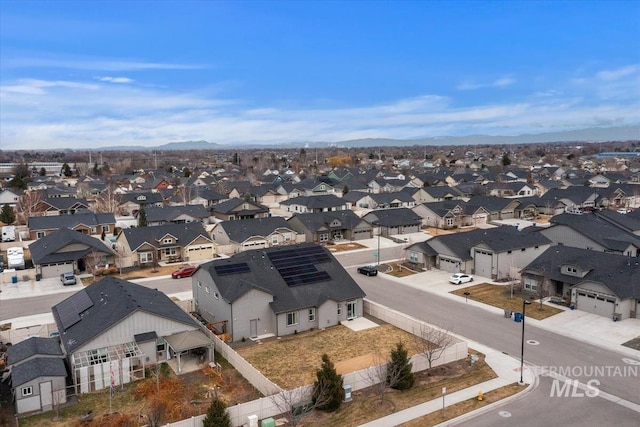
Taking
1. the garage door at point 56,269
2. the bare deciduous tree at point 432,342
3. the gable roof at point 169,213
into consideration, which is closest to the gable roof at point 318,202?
the gable roof at point 169,213

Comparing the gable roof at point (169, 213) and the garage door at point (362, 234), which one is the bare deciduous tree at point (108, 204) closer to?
the gable roof at point (169, 213)

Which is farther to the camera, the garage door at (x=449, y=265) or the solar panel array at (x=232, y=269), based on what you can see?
the garage door at (x=449, y=265)

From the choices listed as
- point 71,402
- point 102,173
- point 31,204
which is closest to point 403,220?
point 71,402

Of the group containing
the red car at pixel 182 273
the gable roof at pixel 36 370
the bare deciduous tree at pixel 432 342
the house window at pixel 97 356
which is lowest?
the red car at pixel 182 273

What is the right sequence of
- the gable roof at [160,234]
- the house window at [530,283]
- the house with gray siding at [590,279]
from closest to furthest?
the house with gray siding at [590,279], the house window at [530,283], the gable roof at [160,234]

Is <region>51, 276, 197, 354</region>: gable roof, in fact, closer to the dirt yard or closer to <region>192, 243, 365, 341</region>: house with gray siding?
<region>192, 243, 365, 341</region>: house with gray siding

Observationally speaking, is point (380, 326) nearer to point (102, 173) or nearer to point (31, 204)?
point (31, 204)
